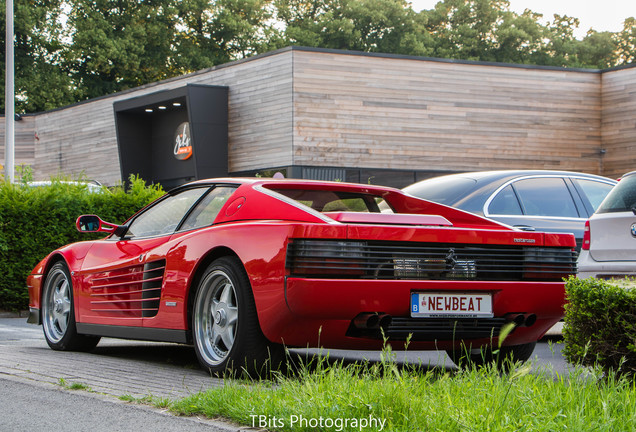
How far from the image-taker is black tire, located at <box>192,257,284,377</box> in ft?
18.4

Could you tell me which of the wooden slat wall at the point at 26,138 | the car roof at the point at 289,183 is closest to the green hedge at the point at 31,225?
the car roof at the point at 289,183

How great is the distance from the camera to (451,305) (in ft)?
18.7

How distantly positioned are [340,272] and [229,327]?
36.7 inches

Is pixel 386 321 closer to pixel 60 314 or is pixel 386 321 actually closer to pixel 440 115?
pixel 60 314

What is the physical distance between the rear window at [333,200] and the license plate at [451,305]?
1167mm

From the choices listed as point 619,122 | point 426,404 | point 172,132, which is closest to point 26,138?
point 172,132

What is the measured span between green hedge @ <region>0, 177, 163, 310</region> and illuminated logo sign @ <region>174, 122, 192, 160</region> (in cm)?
1509

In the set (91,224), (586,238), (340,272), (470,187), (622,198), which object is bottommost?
(586,238)

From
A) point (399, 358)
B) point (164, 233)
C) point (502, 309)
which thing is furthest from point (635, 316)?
point (164, 233)

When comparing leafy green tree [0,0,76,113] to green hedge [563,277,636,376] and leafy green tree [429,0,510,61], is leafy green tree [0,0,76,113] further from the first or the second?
green hedge [563,277,636,376]

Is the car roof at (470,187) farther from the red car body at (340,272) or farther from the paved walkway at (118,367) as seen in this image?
the paved walkway at (118,367)

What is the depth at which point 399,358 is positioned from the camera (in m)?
7.47

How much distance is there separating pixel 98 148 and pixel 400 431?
31819mm

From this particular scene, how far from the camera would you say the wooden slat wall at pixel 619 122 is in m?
27.9
